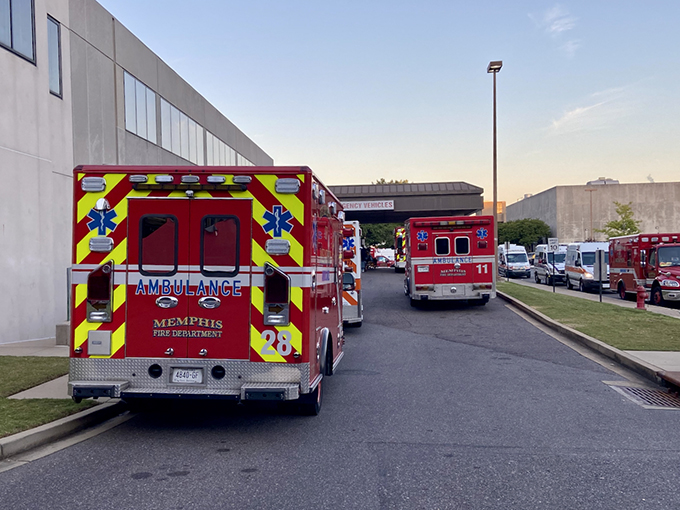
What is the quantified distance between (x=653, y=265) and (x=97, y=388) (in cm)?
2144

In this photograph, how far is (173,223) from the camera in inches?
253

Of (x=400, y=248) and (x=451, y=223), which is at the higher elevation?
(x=451, y=223)

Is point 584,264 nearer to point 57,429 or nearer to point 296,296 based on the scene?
point 296,296

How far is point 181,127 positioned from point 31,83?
48.9 ft

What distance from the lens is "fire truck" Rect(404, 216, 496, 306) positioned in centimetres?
1880

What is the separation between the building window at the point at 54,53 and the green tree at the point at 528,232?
241 feet

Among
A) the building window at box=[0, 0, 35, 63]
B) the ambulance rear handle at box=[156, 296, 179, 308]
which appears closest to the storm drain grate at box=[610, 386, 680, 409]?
the ambulance rear handle at box=[156, 296, 179, 308]

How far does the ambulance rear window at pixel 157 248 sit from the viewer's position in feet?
21.0

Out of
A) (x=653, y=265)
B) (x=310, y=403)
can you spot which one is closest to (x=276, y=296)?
(x=310, y=403)

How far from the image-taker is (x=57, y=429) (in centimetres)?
644

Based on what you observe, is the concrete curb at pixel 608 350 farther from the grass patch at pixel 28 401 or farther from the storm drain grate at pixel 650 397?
the grass patch at pixel 28 401

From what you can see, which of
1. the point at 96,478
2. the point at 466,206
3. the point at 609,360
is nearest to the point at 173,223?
the point at 96,478

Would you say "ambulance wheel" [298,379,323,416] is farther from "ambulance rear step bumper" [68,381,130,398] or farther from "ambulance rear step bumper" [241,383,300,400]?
"ambulance rear step bumper" [68,381,130,398]

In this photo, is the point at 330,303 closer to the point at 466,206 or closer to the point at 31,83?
the point at 31,83
